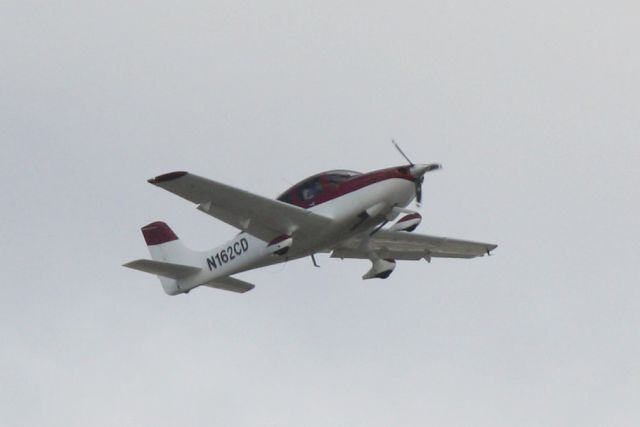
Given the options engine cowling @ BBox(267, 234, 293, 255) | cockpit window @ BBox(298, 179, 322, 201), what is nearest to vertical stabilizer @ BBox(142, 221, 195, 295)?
engine cowling @ BBox(267, 234, 293, 255)

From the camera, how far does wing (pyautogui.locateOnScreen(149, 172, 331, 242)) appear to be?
33206 millimetres

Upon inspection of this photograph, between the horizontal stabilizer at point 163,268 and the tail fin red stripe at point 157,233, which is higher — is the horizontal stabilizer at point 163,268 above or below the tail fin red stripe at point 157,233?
below

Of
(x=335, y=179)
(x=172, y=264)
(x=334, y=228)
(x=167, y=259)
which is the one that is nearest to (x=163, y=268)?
(x=172, y=264)

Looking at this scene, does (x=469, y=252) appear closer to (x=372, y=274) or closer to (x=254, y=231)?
(x=372, y=274)

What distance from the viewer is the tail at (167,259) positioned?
3659 cm

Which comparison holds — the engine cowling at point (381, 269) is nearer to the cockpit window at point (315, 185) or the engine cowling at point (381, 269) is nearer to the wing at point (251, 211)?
the wing at point (251, 211)

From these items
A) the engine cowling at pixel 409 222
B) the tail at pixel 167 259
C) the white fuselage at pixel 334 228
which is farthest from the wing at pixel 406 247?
the tail at pixel 167 259

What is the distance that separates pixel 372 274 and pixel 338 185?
3.05 m

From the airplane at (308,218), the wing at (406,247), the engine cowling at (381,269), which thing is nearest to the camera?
the airplane at (308,218)

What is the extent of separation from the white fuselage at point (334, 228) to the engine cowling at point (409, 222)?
33.6 inches

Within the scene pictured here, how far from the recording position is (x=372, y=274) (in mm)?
36312

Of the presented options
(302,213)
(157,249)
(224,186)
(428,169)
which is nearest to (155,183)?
(224,186)

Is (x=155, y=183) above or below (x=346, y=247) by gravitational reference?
above

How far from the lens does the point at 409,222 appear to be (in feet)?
116
